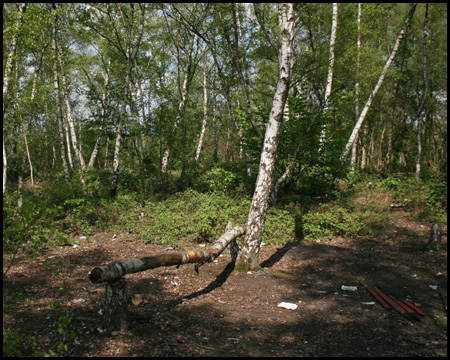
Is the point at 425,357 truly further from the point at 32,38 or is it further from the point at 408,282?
the point at 32,38

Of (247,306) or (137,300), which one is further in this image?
(247,306)

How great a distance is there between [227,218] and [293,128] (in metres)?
3.60

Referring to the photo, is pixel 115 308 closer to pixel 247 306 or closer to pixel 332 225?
pixel 247 306

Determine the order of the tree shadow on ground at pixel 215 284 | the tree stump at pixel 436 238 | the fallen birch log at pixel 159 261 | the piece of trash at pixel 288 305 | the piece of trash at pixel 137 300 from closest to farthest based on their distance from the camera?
the fallen birch log at pixel 159 261, the piece of trash at pixel 137 300, the piece of trash at pixel 288 305, the tree shadow on ground at pixel 215 284, the tree stump at pixel 436 238

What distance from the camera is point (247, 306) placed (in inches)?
181

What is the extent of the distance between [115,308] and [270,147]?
12.4 ft

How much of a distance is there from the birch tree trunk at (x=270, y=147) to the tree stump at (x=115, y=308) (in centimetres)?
293

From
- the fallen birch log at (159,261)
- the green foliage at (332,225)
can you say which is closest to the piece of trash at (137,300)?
the fallen birch log at (159,261)

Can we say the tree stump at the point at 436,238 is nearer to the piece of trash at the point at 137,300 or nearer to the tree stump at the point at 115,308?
the piece of trash at the point at 137,300

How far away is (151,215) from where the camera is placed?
32.7 feet

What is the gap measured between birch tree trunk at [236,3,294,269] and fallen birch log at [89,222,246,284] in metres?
0.39

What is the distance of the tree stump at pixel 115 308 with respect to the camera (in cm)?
338

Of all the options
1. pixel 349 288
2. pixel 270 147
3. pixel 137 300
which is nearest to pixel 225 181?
pixel 270 147

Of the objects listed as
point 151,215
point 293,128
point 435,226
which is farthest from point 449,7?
point 151,215
